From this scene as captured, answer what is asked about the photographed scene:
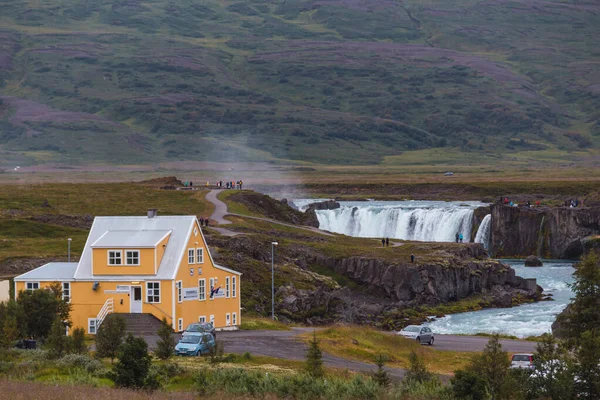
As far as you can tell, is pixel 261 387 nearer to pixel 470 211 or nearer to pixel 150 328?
pixel 150 328

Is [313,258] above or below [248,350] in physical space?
above

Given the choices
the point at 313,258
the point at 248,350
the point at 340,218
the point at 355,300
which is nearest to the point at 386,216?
the point at 340,218

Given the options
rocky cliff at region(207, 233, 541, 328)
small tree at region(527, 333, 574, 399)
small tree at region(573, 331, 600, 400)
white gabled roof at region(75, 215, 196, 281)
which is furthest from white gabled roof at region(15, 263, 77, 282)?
small tree at region(573, 331, 600, 400)

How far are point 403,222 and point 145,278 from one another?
100178 millimetres

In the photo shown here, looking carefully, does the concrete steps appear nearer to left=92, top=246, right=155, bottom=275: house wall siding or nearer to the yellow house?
the yellow house

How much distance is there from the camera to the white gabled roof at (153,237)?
6612 cm

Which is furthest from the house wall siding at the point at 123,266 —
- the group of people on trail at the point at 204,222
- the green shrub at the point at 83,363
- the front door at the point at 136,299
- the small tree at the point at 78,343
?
the group of people on trail at the point at 204,222

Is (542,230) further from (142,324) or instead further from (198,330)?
(198,330)

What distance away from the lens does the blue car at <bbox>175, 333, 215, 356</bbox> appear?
53.6 meters

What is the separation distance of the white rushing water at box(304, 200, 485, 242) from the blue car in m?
103

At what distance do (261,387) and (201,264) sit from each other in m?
31.7

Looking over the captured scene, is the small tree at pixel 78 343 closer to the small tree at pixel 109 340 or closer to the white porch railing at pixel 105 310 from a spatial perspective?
the small tree at pixel 109 340

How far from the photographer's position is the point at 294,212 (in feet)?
506

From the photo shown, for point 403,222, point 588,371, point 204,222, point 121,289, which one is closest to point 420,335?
point 121,289
